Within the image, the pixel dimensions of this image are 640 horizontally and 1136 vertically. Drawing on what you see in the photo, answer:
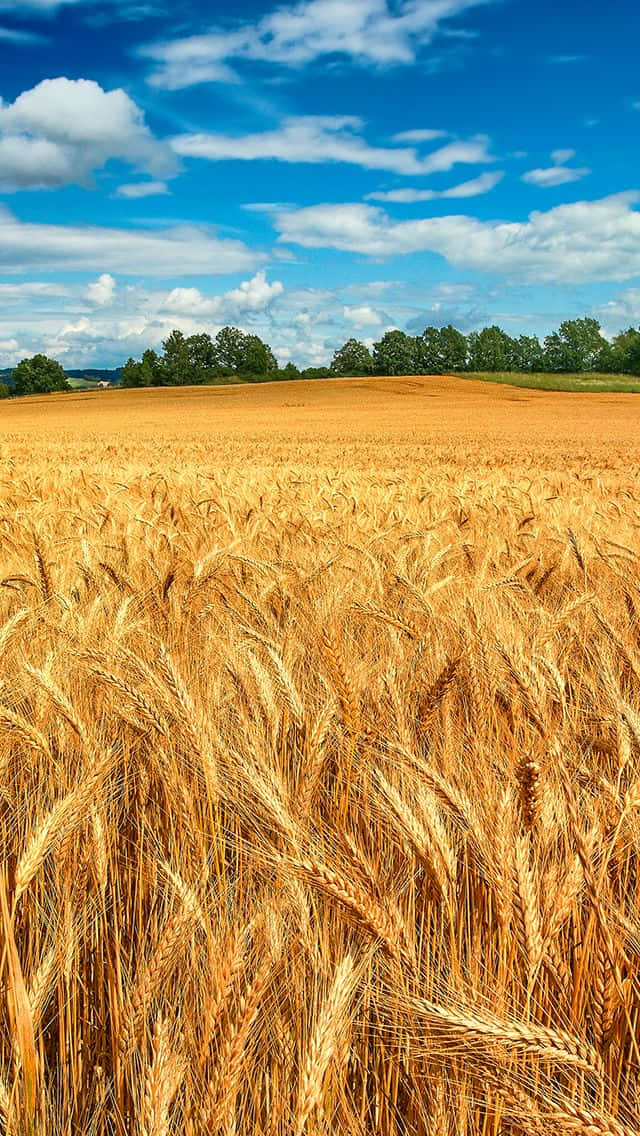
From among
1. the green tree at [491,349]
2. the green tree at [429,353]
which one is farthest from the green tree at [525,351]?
the green tree at [429,353]

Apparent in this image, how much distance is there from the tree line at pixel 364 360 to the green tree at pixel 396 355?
0.13 meters

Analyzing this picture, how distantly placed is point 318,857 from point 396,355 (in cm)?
10307

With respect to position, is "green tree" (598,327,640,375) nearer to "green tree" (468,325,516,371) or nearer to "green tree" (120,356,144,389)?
"green tree" (468,325,516,371)

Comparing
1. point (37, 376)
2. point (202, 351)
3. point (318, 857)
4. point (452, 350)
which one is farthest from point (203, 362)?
point (318, 857)

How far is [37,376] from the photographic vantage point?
94.5 m

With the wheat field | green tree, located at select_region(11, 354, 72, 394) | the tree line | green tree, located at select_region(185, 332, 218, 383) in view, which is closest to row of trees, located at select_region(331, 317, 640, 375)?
the tree line

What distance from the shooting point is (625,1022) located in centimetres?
103

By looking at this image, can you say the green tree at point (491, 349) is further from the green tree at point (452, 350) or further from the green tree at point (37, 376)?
the green tree at point (37, 376)

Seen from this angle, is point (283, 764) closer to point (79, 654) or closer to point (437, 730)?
point (437, 730)

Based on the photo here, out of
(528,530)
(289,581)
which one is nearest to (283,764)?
(289,581)

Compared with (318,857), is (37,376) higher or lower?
higher

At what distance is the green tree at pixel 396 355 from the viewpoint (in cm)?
9825

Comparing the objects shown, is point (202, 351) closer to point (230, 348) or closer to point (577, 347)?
point (230, 348)

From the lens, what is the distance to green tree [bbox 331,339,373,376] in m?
104
